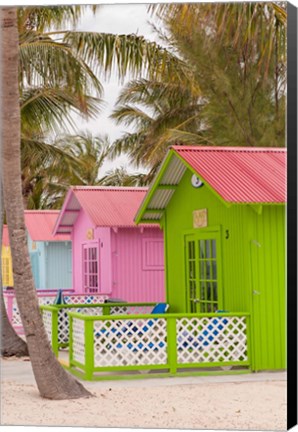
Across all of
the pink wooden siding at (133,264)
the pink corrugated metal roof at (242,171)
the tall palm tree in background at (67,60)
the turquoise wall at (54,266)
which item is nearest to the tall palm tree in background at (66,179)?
the turquoise wall at (54,266)

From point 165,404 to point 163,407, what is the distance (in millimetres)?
174

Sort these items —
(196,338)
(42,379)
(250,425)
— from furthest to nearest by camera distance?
1. (196,338)
2. (42,379)
3. (250,425)

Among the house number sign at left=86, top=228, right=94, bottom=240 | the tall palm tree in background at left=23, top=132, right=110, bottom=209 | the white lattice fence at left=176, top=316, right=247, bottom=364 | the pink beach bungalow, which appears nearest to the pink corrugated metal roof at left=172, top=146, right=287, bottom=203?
the white lattice fence at left=176, top=316, right=247, bottom=364

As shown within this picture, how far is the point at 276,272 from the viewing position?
11953mm

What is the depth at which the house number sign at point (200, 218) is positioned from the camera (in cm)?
1310

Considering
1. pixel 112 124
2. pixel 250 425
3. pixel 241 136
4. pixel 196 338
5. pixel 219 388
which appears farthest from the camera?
pixel 112 124

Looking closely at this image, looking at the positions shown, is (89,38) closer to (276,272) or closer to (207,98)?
(276,272)

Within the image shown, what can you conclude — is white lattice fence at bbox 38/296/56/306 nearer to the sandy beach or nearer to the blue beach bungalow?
the blue beach bungalow

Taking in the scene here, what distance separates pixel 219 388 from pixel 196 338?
930mm

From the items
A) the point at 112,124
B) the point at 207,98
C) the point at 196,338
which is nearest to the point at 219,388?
the point at 196,338

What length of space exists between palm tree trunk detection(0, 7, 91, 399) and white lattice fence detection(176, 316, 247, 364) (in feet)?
6.58

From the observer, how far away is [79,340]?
39.6 ft

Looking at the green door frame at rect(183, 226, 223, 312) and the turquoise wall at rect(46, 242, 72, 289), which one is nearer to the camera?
the green door frame at rect(183, 226, 223, 312)

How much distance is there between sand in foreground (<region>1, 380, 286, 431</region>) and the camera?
30.4ft
